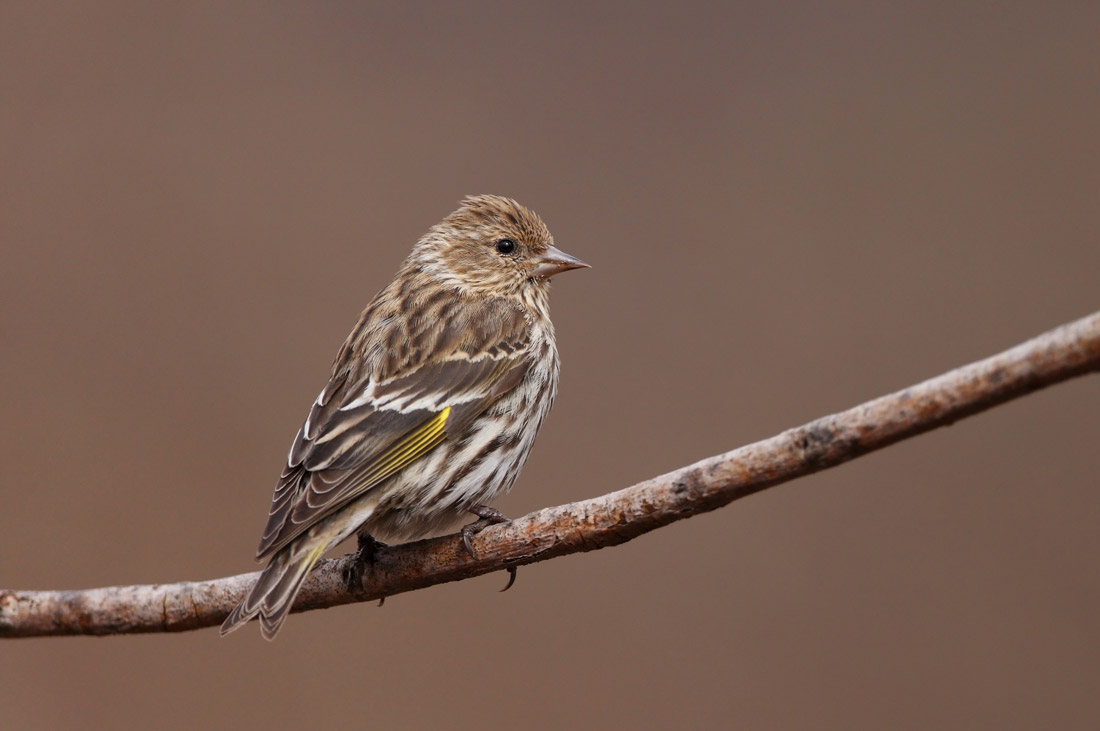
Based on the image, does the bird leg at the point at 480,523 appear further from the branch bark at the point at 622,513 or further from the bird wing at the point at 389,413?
the bird wing at the point at 389,413

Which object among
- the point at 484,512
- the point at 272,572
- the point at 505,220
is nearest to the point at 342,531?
the point at 272,572

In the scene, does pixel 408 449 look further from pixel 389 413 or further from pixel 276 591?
pixel 276 591

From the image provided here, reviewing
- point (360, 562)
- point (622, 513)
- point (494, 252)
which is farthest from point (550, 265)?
point (622, 513)

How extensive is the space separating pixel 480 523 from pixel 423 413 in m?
0.36

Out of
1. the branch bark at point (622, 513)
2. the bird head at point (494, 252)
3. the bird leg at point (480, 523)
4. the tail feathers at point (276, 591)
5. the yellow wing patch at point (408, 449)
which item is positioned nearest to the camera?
the branch bark at point (622, 513)

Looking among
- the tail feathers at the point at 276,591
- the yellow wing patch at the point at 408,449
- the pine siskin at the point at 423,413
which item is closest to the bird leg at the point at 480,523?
the pine siskin at the point at 423,413

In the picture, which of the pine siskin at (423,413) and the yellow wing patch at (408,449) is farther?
the yellow wing patch at (408,449)

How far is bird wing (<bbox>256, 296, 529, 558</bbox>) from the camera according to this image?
9.24 feet

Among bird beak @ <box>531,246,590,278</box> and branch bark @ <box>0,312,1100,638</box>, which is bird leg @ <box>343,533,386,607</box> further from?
bird beak @ <box>531,246,590,278</box>

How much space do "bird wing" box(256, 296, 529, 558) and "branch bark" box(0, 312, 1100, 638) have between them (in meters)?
0.24

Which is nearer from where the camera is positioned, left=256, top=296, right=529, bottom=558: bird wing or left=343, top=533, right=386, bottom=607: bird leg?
left=256, top=296, right=529, bottom=558: bird wing

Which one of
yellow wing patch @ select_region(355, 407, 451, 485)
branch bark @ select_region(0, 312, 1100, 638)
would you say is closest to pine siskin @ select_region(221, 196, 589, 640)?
yellow wing patch @ select_region(355, 407, 451, 485)

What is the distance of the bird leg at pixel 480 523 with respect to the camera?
9.08 feet

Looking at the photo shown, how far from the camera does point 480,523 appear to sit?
292 centimetres
